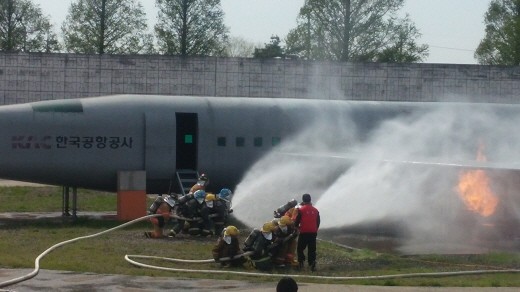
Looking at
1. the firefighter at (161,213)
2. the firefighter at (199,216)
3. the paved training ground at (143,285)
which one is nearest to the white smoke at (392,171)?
the firefighter at (199,216)

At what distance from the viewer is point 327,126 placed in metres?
35.7

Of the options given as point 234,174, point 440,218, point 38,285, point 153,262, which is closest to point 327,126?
point 234,174

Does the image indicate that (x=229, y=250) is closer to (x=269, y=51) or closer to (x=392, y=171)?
(x=392, y=171)

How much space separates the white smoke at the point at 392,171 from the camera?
97.9 ft

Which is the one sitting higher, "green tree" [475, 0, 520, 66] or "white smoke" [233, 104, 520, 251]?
"green tree" [475, 0, 520, 66]

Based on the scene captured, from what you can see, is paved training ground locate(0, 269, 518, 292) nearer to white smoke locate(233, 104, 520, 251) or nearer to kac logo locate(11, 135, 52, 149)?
white smoke locate(233, 104, 520, 251)

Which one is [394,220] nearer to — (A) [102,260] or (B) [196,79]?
(A) [102,260]

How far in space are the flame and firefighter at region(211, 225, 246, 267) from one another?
29.3 feet

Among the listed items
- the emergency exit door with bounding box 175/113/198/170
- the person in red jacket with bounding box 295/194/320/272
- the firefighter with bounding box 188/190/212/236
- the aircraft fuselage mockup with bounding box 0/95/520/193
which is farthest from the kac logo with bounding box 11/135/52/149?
the person in red jacket with bounding box 295/194/320/272

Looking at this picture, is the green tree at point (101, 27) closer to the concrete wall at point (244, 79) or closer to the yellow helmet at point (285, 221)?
the concrete wall at point (244, 79)

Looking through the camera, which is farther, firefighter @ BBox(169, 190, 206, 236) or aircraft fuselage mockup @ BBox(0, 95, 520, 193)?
aircraft fuselage mockup @ BBox(0, 95, 520, 193)

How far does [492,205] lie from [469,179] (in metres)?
0.94

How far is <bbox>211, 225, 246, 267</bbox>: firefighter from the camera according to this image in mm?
21703

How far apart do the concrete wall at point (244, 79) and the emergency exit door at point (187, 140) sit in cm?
1457
